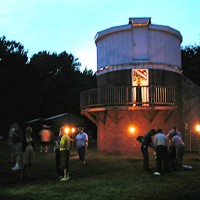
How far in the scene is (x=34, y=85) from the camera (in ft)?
134

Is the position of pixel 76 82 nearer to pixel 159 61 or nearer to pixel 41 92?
pixel 41 92

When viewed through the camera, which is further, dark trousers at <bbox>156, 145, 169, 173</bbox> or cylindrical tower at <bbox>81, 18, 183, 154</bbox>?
cylindrical tower at <bbox>81, 18, 183, 154</bbox>

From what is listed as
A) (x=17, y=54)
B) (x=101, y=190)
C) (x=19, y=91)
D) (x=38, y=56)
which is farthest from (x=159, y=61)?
(x=38, y=56)

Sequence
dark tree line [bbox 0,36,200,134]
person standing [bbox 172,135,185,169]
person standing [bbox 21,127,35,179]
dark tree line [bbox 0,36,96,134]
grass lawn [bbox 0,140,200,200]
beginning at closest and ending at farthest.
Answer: grass lawn [bbox 0,140,200,200]
person standing [bbox 21,127,35,179]
person standing [bbox 172,135,185,169]
dark tree line [bbox 0,36,200,134]
dark tree line [bbox 0,36,96,134]

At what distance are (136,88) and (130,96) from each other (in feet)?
2.02

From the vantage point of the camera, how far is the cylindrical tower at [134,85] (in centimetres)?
1902

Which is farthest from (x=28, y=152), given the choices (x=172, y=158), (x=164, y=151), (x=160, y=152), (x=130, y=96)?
(x=130, y=96)

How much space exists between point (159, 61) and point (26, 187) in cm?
1301

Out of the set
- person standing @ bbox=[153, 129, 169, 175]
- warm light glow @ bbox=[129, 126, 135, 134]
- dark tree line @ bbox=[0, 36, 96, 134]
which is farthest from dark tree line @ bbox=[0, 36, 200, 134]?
person standing @ bbox=[153, 129, 169, 175]

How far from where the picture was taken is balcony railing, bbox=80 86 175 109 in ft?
61.2

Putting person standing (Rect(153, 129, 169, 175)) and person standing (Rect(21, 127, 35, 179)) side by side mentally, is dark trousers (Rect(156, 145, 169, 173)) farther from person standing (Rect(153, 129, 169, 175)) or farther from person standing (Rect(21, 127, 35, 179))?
person standing (Rect(21, 127, 35, 179))

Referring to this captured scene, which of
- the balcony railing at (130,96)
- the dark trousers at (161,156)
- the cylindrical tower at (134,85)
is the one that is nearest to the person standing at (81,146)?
the cylindrical tower at (134,85)

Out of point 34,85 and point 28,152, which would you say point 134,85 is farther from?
point 34,85

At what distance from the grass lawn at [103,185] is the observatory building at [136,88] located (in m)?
5.94
